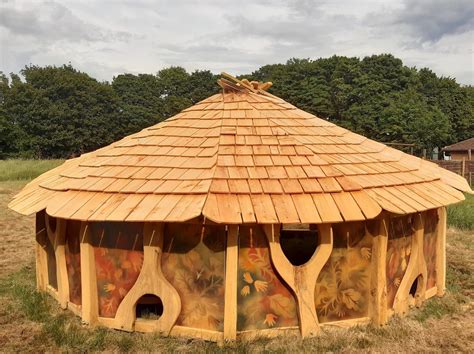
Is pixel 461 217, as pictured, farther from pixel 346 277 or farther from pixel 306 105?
pixel 306 105

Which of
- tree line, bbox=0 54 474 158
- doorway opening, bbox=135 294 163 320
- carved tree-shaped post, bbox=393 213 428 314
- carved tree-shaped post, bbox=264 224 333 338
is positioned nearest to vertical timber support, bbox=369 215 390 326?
carved tree-shaped post, bbox=393 213 428 314

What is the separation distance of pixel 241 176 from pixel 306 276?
1400mm

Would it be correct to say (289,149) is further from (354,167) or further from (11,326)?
(11,326)

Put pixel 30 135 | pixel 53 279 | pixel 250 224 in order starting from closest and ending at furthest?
1. pixel 250 224
2. pixel 53 279
3. pixel 30 135

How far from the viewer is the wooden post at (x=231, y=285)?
5.22 meters

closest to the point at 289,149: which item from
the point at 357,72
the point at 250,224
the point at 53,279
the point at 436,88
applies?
the point at 250,224

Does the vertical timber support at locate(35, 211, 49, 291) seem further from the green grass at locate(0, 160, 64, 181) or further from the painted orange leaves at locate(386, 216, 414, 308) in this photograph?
the green grass at locate(0, 160, 64, 181)

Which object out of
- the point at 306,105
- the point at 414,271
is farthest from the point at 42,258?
the point at 306,105

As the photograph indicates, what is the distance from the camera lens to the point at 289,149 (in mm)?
6211

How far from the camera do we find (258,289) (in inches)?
214

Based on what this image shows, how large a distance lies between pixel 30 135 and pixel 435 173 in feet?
131

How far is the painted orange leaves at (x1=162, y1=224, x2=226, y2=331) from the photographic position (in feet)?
17.7

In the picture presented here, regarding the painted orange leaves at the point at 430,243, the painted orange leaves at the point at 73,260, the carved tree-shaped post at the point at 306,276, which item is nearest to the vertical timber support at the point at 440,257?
the painted orange leaves at the point at 430,243

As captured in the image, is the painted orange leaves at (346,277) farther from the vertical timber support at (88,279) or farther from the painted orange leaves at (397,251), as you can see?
the vertical timber support at (88,279)
